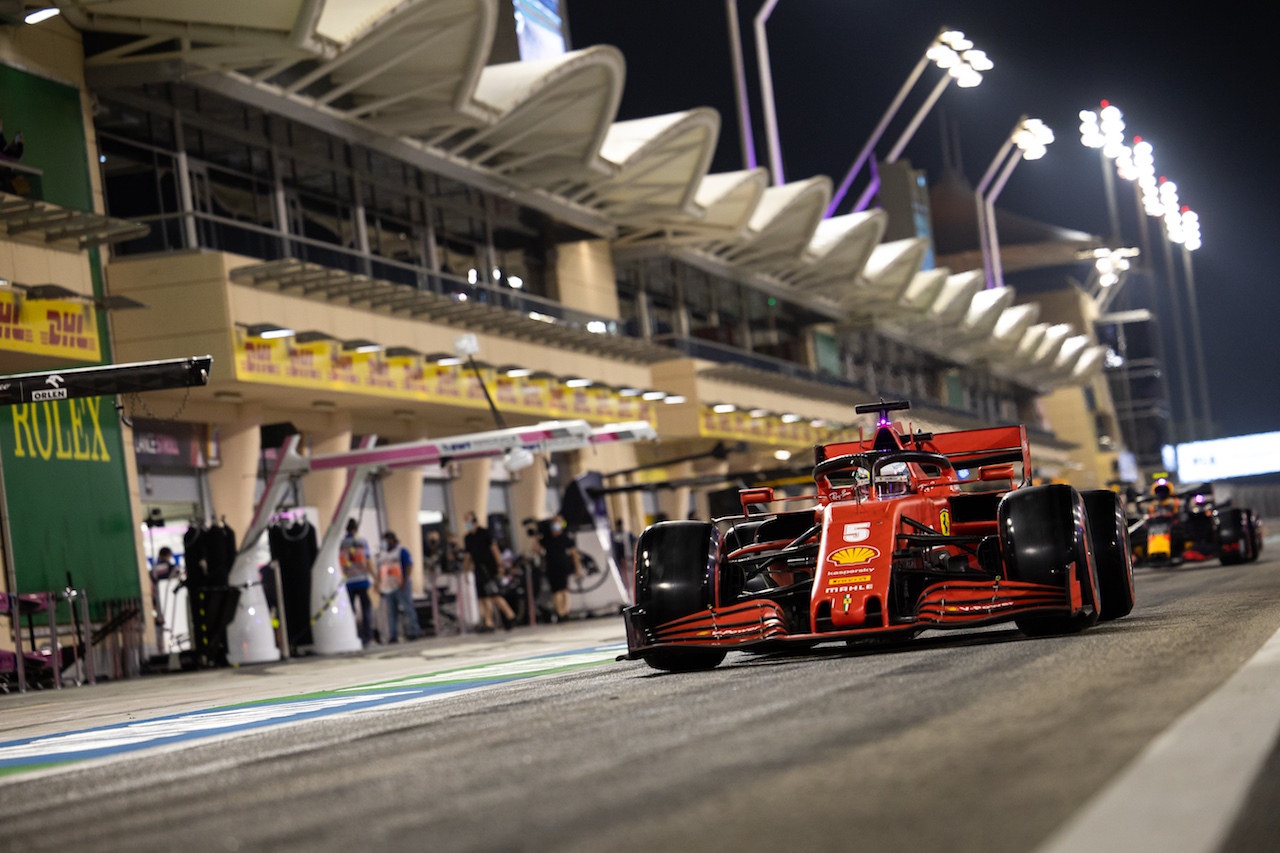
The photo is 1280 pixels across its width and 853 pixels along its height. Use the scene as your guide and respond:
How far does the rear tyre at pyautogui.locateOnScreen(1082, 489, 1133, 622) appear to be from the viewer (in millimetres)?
11273

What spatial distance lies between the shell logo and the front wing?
16.1 inches

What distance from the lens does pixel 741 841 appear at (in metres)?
3.93

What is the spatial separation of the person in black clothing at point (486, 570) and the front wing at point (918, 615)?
1519 centimetres

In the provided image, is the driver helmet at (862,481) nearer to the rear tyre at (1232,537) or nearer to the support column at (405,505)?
the rear tyre at (1232,537)

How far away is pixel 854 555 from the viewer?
9844 mm

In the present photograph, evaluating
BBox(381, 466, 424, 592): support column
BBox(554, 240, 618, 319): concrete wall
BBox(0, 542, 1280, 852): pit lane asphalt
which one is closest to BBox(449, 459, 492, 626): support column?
BBox(381, 466, 424, 592): support column

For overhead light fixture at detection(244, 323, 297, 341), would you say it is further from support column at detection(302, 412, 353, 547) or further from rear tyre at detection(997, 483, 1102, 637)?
rear tyre at detection(997, 483, 1102, 637)

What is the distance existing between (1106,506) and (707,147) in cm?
2520

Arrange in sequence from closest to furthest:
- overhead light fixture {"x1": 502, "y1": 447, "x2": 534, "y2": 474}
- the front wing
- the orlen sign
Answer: the front wing
overhead light fixture {"x1": 502, "y1": 447, "x2": 534, "y2": 474}
the orlen sign

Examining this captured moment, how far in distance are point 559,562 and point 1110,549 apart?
52.4ft

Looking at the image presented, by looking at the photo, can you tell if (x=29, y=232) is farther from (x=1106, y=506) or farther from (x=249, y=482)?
(x=1106, y=506)

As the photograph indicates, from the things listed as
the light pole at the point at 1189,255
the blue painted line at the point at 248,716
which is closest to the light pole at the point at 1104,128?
the light pole at the point at 1189,255

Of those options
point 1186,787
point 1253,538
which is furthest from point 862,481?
point 1253,538

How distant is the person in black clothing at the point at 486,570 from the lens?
25266 millimetres
